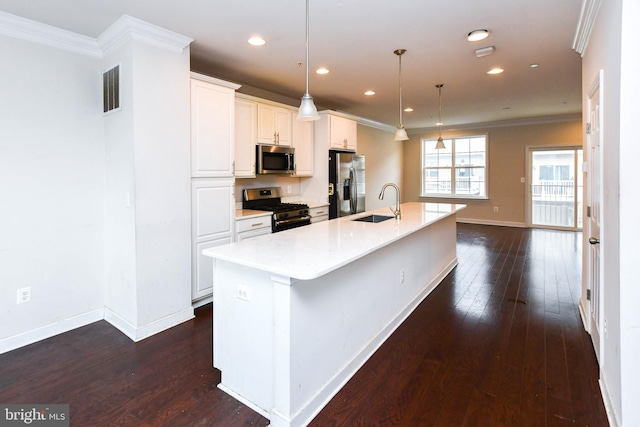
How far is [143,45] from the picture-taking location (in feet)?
8.70

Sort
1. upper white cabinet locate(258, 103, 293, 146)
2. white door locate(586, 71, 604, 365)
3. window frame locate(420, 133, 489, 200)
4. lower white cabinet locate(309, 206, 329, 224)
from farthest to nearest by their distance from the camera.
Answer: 1. window frame locate(420, 133, 489, 200)
2. lower white cabinet locate(309, 206, 329, 224)
3. upper white cabinet locate(258, 103, 293, 146)
4. white door locate(586, 71, 604, 365)

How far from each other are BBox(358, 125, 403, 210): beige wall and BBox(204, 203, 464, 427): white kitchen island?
5.04 meters

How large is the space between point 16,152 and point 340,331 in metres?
2.77

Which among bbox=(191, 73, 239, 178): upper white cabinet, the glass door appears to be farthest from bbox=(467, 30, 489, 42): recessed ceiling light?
the glass door

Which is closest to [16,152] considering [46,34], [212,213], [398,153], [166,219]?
[46,34]

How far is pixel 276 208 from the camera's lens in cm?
430

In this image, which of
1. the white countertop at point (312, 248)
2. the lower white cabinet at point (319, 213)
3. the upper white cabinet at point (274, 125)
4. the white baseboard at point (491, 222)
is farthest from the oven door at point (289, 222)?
the white baseboard at point (491, 222)

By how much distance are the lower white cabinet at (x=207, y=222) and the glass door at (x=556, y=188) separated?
24.1ft

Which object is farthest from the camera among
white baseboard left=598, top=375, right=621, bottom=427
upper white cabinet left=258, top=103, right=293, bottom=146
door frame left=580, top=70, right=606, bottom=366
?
upper white cabinet left=258, top=103, right=293, bottom=146

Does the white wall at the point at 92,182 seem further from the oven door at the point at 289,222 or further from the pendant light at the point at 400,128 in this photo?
the pendant light at the point at 400,128

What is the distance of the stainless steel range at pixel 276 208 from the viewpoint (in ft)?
13.5

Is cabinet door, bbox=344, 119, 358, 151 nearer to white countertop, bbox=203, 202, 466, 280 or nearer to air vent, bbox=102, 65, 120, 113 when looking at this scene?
white countertop, bbox=203, 202, 466, 280

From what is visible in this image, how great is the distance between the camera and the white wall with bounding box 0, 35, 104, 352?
8.29 ft

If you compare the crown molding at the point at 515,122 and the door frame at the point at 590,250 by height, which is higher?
the crown molding at the point at 515,122
